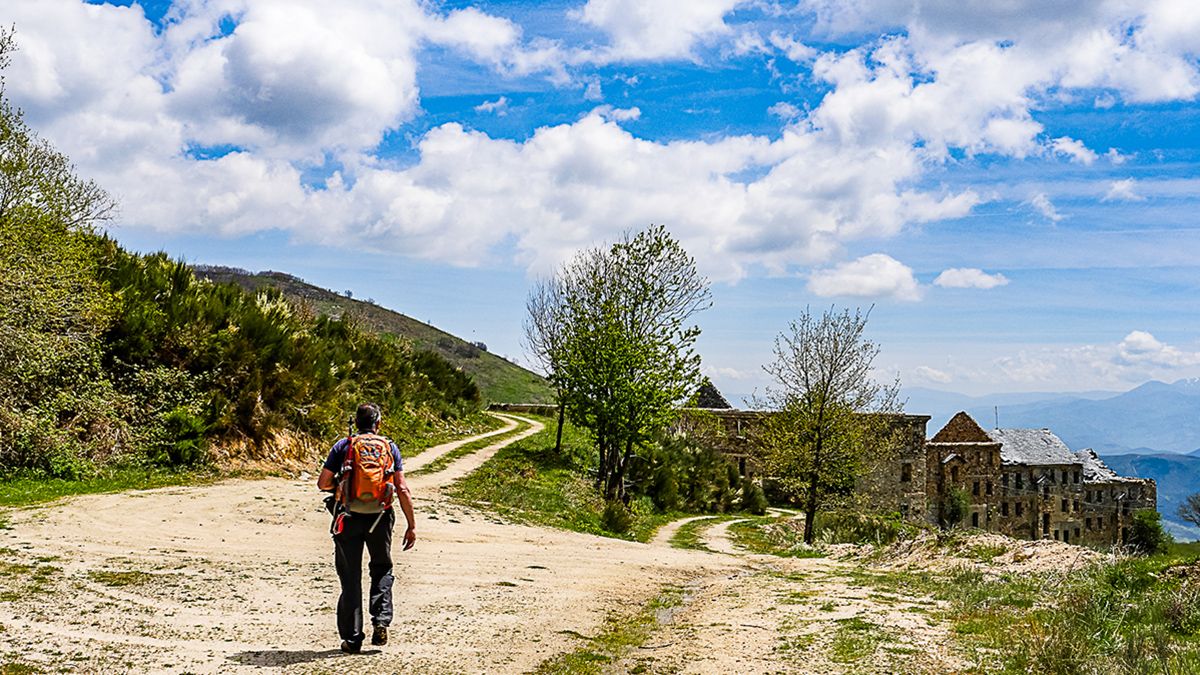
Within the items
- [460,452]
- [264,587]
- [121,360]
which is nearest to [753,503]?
[460,452]

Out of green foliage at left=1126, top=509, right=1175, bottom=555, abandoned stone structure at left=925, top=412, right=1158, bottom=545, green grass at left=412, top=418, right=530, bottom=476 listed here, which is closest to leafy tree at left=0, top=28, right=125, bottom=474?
green grass at left=412, top=418, right=530, bottom=476

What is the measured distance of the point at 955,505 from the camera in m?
65.6

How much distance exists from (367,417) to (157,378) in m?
16.1

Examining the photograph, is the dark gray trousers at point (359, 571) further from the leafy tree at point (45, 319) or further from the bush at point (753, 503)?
the bush at point (753, 503)

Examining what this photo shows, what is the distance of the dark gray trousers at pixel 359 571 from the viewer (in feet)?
24.3

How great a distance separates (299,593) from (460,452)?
19215 mm

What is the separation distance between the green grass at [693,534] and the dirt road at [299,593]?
540 cm

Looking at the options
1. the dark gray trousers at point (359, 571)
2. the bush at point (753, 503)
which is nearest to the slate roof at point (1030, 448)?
the bush at point (753, 503)

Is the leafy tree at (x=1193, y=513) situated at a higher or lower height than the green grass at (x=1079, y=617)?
lower

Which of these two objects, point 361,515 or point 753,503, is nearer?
point 361,515

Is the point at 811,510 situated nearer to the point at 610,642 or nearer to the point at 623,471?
the point at 623,471

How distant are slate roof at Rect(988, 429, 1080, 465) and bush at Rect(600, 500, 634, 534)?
68.1 meters

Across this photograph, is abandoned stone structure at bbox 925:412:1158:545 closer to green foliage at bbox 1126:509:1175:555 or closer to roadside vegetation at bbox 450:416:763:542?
green foliage at bbox 1126:509:1175:555

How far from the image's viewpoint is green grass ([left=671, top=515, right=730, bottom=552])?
22.5m
